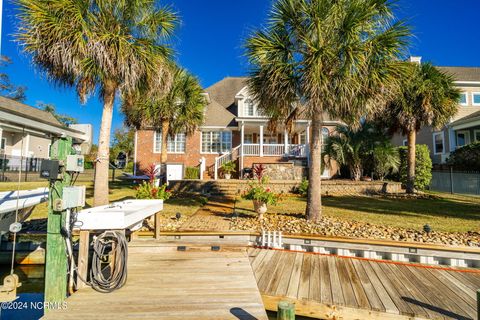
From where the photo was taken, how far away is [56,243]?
A: 3.11m

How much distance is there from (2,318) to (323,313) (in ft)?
15.9

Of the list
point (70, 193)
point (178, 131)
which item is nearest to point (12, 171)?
point (178, 131)

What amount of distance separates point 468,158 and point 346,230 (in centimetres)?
1476

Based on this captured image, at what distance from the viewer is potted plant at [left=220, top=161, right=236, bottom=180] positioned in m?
17.9

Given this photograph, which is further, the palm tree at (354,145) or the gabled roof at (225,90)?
the gabled roof at (225,90)

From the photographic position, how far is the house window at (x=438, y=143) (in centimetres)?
2065

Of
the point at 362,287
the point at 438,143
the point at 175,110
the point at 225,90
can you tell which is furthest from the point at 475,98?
the point at 362,287

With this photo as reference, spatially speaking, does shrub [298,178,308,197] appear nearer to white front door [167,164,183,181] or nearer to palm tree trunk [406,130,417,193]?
palm tree trunk [406,130,417,193]

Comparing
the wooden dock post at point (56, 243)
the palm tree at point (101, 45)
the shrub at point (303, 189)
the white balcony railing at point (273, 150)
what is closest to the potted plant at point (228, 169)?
the white balcony railing at point (273, 150)

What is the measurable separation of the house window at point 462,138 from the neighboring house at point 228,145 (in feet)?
33.8

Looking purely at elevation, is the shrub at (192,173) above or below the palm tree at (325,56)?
below

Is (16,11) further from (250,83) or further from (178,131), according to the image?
(178,131)

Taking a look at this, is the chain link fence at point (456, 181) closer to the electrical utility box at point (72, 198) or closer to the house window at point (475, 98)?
the house window at point (475, 98)

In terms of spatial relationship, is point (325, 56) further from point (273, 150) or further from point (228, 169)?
point (228, 169)
